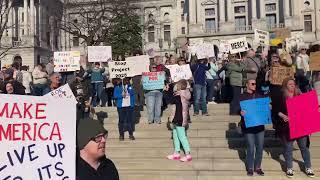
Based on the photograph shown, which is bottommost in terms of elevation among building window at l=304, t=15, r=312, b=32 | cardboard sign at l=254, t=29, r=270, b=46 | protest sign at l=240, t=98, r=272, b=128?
protest sign at l=240, t=98, r=272, b=128

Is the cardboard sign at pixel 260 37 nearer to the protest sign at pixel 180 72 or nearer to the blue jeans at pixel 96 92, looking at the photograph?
the protest sign at pixel 180 72

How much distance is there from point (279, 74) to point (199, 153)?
7.56 ft

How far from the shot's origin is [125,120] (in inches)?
432

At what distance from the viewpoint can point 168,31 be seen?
80062 millimetres

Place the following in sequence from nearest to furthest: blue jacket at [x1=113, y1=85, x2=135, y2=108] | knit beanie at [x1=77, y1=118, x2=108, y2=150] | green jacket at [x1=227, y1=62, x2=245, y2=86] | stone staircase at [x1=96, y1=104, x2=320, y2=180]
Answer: knit beanie at [x1=77, y1=118, x2=108, y2=150], stone staircase at [x1=96, y1=104, x2=320, y2=180], blue jacket at [x1=113, y1=85, x2=135, y2=108], green jacket at [x1=227, y1=62, x2=245, y2=86]

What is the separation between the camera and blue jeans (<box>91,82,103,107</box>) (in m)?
15.1

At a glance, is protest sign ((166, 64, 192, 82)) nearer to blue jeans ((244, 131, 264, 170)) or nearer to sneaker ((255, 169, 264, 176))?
blue jeans ((244, 131, 264, 170))

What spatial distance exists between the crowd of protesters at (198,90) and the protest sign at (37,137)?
0.33 meters

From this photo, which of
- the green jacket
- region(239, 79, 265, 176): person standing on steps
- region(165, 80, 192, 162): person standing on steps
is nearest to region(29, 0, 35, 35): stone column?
the green jacket

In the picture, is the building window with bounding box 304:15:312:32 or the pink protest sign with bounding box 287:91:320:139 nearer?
the pink protest sign with bounding box 287:91:320:139

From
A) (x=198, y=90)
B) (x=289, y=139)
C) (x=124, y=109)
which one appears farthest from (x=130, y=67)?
(x=289, y=139)

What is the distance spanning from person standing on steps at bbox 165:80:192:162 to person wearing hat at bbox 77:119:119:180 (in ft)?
19.2

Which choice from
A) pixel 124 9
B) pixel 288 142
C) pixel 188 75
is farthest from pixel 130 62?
pixel 124 9

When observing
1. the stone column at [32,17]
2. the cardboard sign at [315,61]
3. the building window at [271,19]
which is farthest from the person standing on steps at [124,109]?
the stone column at [32,17]
